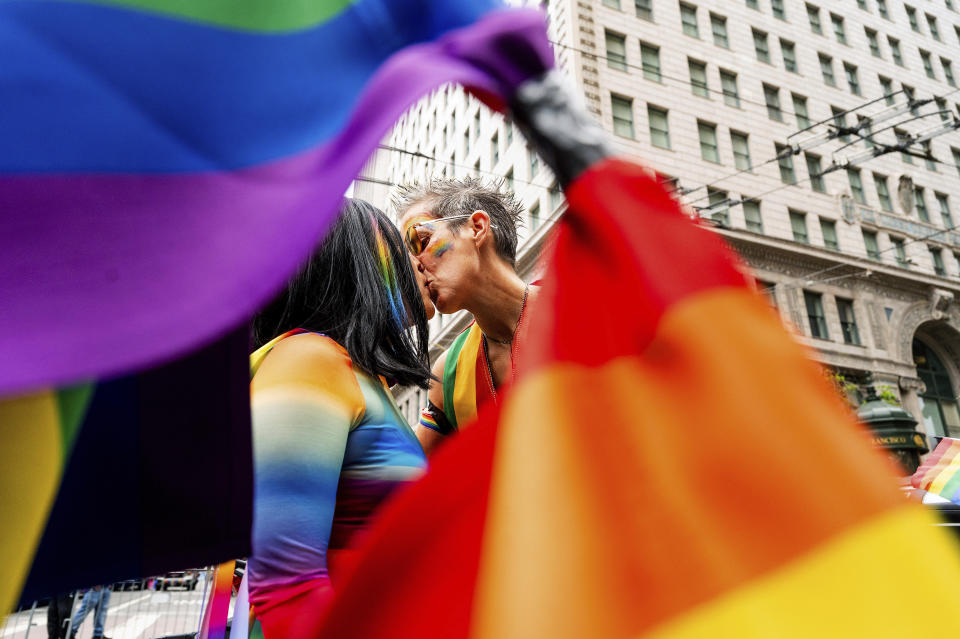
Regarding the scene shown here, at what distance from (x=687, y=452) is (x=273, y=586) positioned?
42.1 inches

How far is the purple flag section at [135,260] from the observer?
62 centimetres

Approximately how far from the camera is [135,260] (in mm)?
656

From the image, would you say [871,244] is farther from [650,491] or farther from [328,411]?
[650,491]

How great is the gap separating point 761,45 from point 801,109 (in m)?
3.37

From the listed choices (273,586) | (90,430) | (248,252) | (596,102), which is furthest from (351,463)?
(596,102)

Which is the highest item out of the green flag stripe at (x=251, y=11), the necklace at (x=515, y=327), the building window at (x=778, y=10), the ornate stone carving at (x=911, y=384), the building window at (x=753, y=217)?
the building window at (x=778, y=10)

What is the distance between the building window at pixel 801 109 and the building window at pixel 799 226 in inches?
197

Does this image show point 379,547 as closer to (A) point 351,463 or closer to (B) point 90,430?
(B) point 90,430

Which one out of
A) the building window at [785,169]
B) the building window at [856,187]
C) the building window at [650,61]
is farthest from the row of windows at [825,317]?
the building window at [650,61]

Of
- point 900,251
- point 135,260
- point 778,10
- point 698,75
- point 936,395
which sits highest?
point 778,10

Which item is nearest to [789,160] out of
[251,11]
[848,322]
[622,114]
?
[848,322]

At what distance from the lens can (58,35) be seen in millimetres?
659

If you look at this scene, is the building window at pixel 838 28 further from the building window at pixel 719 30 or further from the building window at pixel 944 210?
the building window at pixel 944 210

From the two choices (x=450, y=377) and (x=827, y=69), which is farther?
(x=827, y=69)
